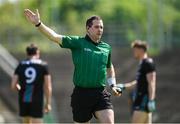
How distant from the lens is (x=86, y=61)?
40.9 feet

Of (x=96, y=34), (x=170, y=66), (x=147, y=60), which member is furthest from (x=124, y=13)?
(x=96, y=34)

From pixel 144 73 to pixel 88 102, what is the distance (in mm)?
3861

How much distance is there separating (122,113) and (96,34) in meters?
16.1

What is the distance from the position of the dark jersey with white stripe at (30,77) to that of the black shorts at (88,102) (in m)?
4.41

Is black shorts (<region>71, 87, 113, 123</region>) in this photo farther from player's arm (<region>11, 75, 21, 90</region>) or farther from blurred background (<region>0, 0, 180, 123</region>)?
blurred background (<region>0, 0, 180, 123</region>)

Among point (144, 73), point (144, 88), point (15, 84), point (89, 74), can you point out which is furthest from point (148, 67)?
point (89, 74)

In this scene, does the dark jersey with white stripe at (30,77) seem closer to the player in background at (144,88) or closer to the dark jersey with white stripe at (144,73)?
the player in background at (144,88)

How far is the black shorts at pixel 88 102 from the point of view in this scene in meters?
12.5

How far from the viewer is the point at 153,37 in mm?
37125

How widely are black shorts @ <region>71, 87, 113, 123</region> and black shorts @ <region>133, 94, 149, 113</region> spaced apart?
3.74m

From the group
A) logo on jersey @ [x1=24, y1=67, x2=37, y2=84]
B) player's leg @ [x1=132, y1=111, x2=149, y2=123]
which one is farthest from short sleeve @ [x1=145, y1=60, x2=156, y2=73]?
logo on jersey @ [x1=24, y1=67, x2=37, y2=84]

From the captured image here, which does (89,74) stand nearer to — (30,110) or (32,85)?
(32,85)

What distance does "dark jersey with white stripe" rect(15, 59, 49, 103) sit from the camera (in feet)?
55.5

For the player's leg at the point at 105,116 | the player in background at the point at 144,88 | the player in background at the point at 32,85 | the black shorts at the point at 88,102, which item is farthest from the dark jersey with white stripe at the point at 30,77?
the player's leg at the point at 105,116
